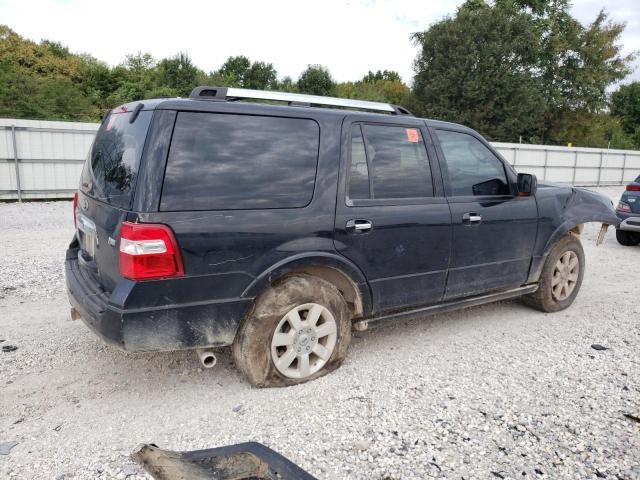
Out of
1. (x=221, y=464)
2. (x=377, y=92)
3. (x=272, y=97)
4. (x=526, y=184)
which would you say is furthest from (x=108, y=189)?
(x=377, y=92)

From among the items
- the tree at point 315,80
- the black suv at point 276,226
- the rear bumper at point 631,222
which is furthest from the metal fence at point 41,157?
the tree at point 315,80

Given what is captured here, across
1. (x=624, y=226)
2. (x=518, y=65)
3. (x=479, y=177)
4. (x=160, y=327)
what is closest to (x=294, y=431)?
(x=160, y=327)

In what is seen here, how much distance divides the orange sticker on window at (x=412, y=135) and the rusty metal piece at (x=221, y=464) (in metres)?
2.50

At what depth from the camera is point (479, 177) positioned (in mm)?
4328

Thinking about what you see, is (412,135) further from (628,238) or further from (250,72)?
(250,72)

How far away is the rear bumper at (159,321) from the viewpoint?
→ 2838 millimetres

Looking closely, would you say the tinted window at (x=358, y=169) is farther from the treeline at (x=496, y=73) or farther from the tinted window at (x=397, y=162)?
the treeline at (x=496, y=73)

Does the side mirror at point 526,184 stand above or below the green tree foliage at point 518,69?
below

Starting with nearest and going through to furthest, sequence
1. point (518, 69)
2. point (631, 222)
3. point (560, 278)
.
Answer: point (560, 278) < point (631, 222) < point (518, 69)

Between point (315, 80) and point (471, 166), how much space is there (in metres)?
38.5

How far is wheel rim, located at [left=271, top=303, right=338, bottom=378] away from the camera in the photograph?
3312mm

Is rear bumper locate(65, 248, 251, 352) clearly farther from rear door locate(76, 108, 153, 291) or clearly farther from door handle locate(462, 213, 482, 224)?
door handle locate(462, 213, 482, 224)

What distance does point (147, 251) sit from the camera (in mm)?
2783

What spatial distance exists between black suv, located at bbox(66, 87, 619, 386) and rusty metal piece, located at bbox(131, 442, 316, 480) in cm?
62
